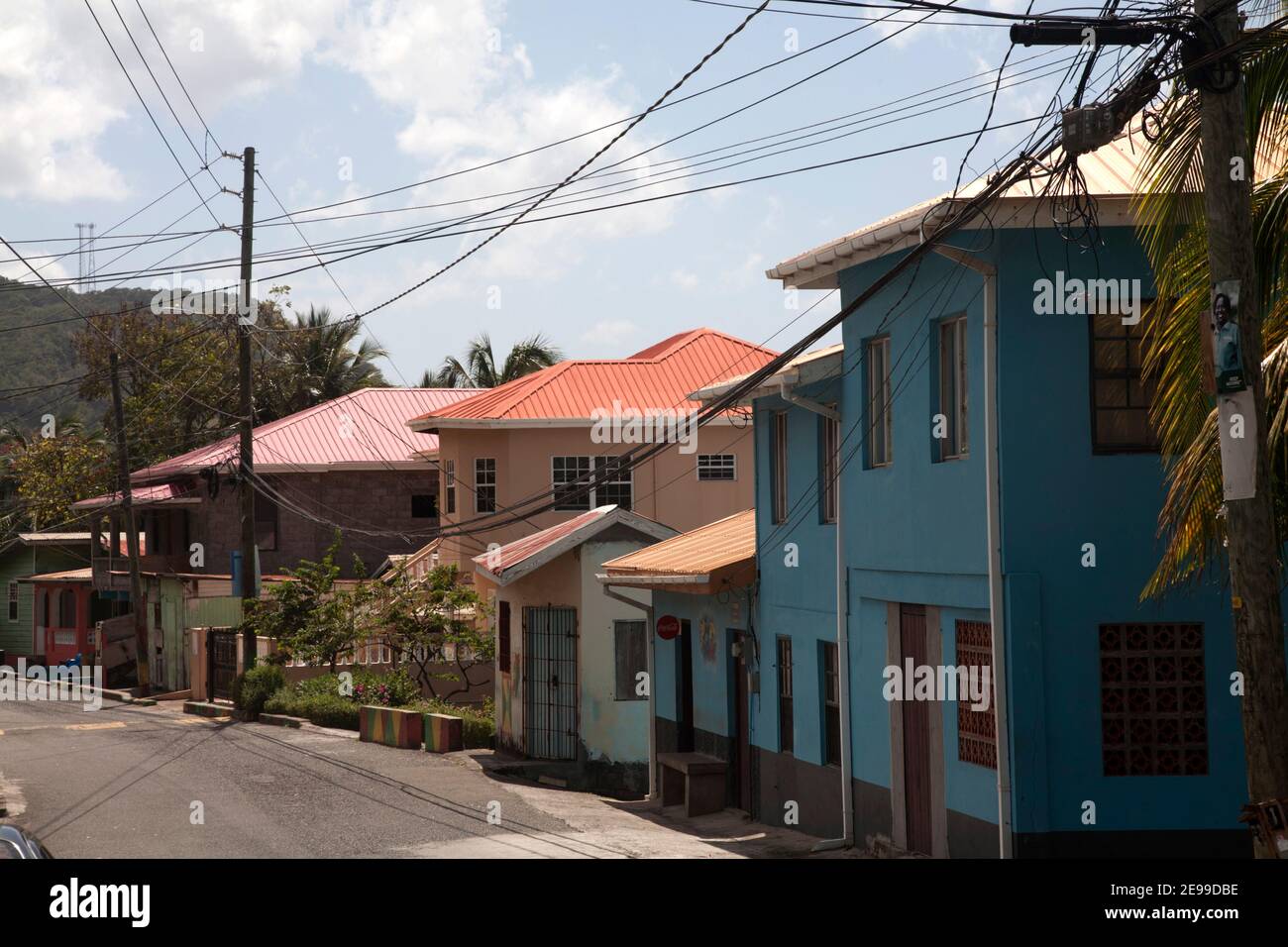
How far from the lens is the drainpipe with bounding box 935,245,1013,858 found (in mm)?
12602

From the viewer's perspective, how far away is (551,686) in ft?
84.8

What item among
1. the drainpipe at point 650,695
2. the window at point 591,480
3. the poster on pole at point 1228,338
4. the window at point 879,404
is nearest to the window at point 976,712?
the window at point 879,404

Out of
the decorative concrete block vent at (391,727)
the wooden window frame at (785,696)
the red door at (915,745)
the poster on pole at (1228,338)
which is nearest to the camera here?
the poster on pole at (1228,338)

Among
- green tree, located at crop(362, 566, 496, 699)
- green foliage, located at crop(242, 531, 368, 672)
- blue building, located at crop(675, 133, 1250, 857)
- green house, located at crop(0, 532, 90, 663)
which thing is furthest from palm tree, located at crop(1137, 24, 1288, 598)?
green house, located at crop(0, 532, 90, 663)

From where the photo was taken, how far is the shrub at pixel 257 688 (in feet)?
106

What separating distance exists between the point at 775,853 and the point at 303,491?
29962 millimetres

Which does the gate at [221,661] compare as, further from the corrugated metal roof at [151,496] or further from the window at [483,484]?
the corrugated metal roof at [151,496]

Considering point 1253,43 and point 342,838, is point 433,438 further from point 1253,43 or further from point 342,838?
point 1253,43

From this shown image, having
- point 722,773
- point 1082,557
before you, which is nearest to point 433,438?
point 722,773

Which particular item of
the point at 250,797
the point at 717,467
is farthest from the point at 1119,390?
the point at 717,467

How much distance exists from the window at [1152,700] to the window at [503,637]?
1599 centimetres

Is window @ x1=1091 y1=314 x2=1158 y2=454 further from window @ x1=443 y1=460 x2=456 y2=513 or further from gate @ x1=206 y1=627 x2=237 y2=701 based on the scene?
gate @ x1=206 y1=627 x2=237 y2=701

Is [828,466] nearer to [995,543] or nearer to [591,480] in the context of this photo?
[995,543]

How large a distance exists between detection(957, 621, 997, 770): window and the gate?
2618 centimetres
